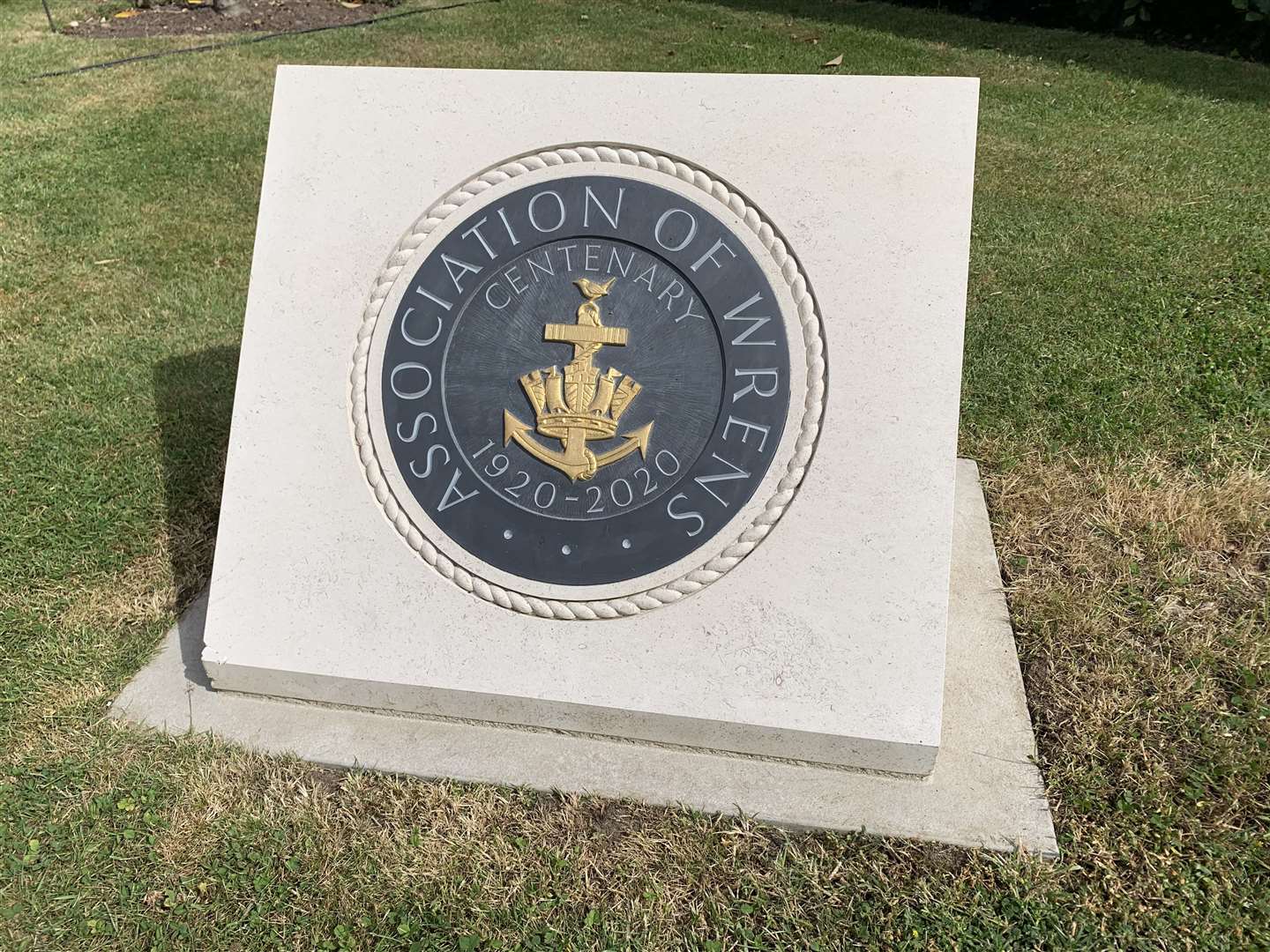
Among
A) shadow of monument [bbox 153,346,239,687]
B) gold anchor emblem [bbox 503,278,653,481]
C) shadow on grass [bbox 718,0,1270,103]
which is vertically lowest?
shadow of monument [bbox 153,346,239,687]

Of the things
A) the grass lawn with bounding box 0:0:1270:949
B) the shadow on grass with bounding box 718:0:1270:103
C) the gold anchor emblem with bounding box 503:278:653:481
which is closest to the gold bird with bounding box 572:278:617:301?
the gold anchor emblem with bounding box 503:278:653:481

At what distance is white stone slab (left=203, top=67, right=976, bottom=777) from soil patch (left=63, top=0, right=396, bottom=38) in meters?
8.71

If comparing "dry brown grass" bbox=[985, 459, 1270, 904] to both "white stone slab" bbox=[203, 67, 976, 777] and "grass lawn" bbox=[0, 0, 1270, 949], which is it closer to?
"grass lawn" bbox=[0, 0, 1270, 949]

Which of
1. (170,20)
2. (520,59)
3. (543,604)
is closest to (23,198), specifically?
(520,59)

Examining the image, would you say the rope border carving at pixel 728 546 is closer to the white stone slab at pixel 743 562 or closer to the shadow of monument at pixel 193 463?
the white stone slab at pixel 743 562

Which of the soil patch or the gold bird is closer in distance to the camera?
the gold bird

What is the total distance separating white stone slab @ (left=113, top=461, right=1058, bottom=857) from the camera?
2363mm

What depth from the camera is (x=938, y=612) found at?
233 centimetres

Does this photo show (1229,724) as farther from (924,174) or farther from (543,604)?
(543,604)

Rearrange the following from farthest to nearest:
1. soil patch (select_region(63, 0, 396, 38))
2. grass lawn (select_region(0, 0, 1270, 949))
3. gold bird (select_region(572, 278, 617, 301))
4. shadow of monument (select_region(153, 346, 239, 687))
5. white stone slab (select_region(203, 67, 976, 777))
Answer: soil patch (select_region(63, 0, 396, 38)) < shadow of monument (select_region(153, 346, 239, 687)) < gold bird (select_region(572, 278, 617, 301)) < white stone slab (select_region(203, 67, 976, 777)) < grass lawn (select_region(0, 0, 1270, 949))

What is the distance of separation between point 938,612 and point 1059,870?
68 cm

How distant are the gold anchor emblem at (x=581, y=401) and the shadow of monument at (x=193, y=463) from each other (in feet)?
4.35

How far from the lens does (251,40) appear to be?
9.65 m

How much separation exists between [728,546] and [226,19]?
426 inches
